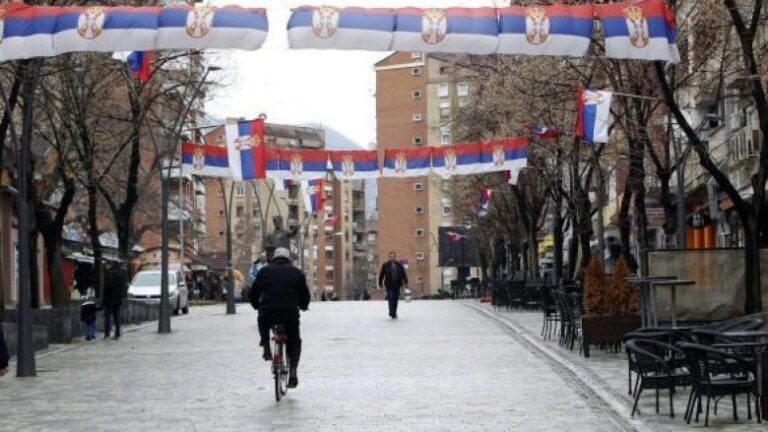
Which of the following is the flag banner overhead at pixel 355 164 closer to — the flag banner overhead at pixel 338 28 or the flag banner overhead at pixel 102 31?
the flag banner overhead at pixel 102 31

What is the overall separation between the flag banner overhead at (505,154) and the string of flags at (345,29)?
18.4 m

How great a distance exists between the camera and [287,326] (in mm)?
15836

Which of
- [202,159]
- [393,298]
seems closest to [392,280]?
[393,298]

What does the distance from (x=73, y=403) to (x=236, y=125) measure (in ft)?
60.8

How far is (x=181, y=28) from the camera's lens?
1830 cm

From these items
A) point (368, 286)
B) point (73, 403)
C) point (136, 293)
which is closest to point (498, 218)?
point (136, 293)

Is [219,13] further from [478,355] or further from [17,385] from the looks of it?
[478,355]

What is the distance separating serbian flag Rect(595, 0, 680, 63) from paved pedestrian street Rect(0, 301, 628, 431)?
473 cm

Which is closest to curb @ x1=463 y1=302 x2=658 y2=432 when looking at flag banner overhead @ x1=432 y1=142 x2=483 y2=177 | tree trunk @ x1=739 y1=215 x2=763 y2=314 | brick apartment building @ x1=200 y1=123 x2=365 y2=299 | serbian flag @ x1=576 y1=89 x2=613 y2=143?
tree trunk @ x1=739 y1=215 x2=763 y2=314

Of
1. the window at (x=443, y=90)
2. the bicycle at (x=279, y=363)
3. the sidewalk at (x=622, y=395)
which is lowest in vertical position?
the sidewalk at (x=622, y=395)

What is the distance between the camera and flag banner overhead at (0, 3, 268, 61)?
18250 mm

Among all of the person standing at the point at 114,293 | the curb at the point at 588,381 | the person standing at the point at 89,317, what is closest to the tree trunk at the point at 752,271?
the curb at the point at 588,381

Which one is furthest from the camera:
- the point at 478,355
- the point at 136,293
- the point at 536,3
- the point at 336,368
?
the point at 136,293

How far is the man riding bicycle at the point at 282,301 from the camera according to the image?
1574 cm
